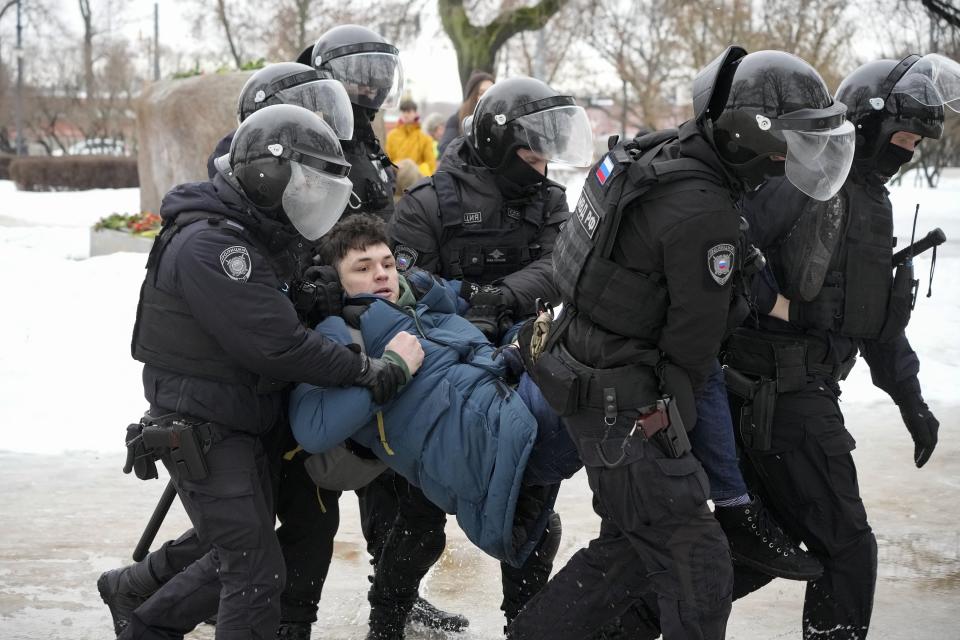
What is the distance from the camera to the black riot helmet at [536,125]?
3979mm

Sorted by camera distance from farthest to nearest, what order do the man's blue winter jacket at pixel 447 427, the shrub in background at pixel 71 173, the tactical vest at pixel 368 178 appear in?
the shrub in background at pixel 71 173 → the tactical vest at pixel 368 178 → the man's blue winter jacket at pixel 447 427

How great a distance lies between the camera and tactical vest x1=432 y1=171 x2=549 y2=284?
4086 millimetres

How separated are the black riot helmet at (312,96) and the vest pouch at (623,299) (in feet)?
4.86

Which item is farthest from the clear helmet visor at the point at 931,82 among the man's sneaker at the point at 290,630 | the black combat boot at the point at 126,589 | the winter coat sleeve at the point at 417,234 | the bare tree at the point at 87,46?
the bare tree at the point at 87,46

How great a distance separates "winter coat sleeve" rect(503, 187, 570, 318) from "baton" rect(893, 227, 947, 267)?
1.09 metres

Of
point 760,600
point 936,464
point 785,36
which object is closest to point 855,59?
point 785,36

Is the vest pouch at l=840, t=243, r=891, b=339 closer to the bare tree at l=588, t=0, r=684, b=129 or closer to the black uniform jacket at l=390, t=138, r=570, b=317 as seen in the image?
the black uniform jacket at l=390, t=138, r=570, b=317

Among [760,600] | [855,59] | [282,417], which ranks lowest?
[760,600]

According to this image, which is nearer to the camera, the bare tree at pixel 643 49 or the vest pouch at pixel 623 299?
the vest pouch at pixel 623 299

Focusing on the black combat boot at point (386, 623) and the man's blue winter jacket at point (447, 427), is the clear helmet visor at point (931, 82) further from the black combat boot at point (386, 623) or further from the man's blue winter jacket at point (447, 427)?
the black combat boot at point (386, 623)

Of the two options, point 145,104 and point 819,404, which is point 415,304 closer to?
point 819,404

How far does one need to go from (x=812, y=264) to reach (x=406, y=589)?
5.70ft

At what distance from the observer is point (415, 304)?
3.65m

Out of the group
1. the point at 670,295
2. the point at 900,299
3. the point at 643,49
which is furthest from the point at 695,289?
the point at 643,49
